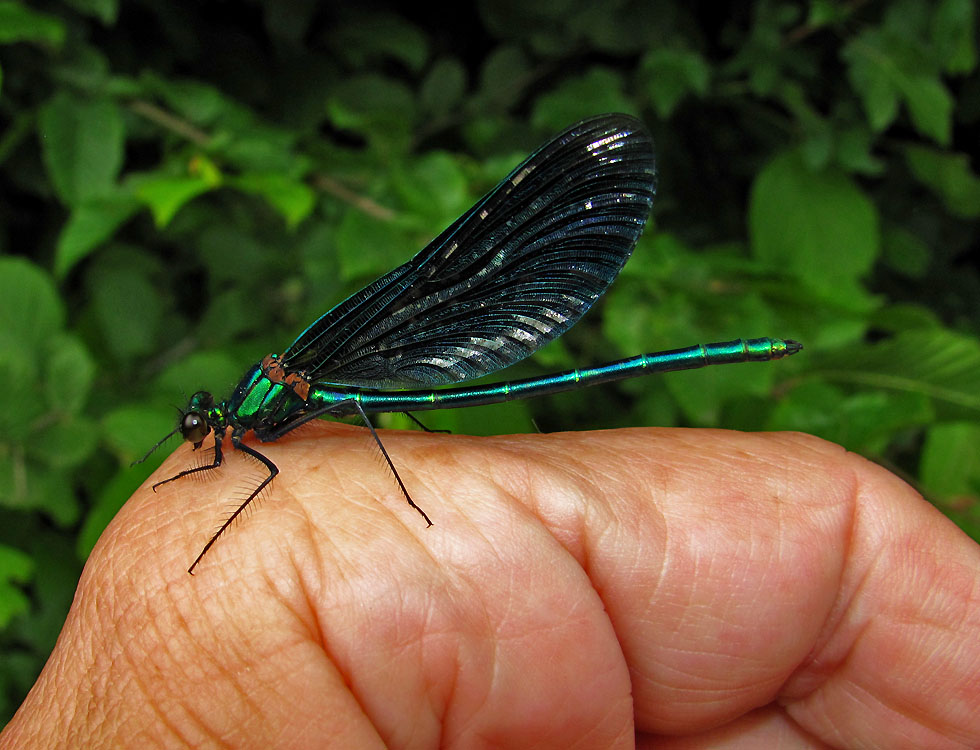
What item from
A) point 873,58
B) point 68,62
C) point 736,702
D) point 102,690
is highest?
point 68,62

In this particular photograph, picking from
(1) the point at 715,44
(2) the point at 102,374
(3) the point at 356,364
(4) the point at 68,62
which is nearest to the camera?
(3) the point at 356,364

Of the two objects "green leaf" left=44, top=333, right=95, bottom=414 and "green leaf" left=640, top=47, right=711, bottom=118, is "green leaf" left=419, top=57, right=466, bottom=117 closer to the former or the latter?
"green leaf" left=640, top=47, right=711, bottom=118

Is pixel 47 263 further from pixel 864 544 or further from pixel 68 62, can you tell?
pixel 864 544

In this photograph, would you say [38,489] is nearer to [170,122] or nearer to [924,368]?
[170,122]

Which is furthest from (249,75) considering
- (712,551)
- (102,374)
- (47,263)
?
(712,551)

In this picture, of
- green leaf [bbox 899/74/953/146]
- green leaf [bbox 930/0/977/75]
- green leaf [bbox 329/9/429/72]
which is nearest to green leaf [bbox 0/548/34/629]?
green leaf [bbox 329/9/429/72]

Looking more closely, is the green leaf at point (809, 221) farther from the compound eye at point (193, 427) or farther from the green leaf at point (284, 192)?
the compound eye at point (193, 427)
